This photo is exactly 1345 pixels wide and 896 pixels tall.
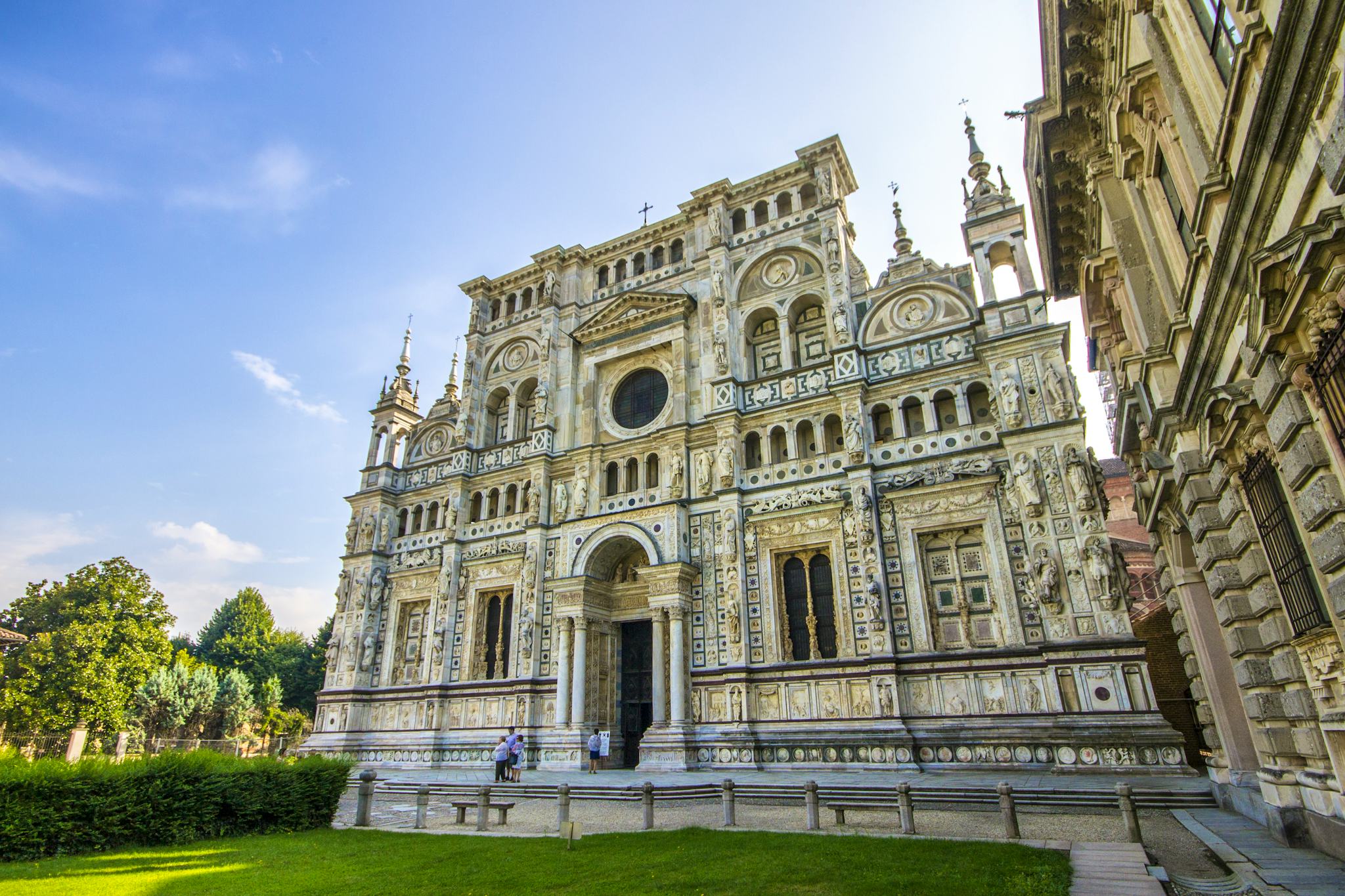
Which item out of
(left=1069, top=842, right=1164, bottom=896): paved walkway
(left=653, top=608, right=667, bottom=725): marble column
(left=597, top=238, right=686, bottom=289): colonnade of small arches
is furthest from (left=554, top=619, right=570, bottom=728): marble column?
(left=1069, top=842, right=1164, bottom=896): paved walkway

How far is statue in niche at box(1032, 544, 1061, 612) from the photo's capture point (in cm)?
1736

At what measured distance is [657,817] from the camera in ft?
44.2

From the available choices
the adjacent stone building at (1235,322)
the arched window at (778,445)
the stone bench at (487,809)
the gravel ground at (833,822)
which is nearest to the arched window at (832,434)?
the arched window at (778,445)

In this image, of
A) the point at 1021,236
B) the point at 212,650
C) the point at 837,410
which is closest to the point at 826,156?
the point at 1021,236

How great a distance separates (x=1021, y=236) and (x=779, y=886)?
19.8 m

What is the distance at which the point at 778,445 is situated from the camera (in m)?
23.3

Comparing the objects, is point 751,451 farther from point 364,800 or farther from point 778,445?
point 364,800

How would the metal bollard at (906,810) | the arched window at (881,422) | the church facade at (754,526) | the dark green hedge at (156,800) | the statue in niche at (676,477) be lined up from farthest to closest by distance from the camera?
the statue in niche at (676,477) → the arched window at (881,422) → the church facade at (754,526) → the dark green hedge at (156,800) → the metal bollard at (906,810)

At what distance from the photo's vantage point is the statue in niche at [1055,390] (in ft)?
61.4

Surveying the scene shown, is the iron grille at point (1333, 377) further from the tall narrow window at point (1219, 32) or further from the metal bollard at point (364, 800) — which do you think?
the metal bollard at point (364, 800)

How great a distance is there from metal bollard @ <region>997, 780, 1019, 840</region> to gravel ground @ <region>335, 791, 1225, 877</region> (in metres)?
0.18

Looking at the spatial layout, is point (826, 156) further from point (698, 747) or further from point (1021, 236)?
point (698, 747)

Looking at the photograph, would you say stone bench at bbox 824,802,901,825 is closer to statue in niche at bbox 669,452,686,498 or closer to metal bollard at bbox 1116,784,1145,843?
metal bollard at bbox 1116,784,1145,843

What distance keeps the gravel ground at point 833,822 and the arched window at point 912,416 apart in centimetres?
1094
